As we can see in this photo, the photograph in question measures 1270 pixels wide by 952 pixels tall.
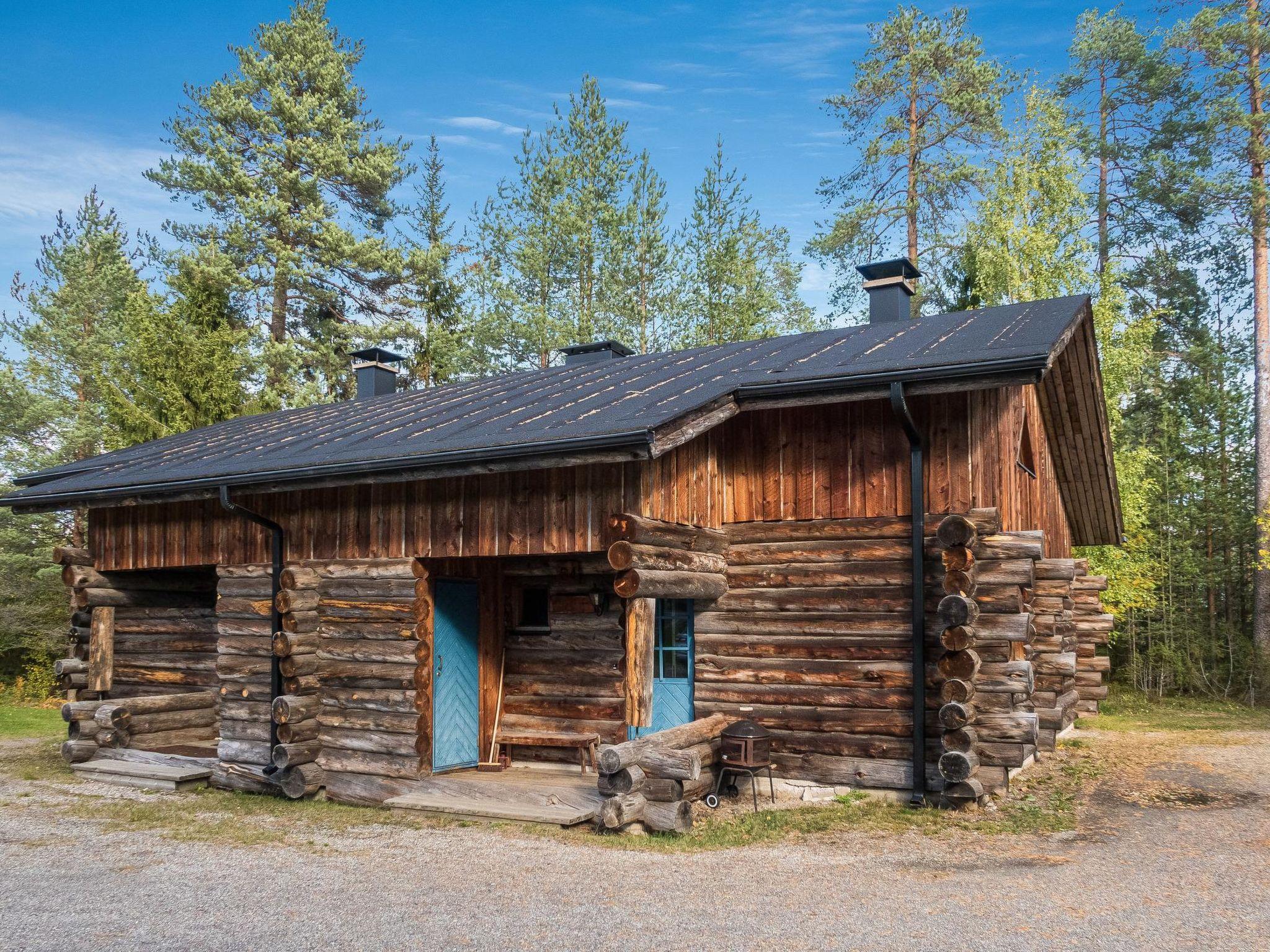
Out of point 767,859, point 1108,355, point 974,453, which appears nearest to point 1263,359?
point 1108,355

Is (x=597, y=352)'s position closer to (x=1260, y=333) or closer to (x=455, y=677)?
(x=455, y=677)

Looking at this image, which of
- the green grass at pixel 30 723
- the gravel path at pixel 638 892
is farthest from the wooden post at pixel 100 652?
the gravel path at pixel 638 892

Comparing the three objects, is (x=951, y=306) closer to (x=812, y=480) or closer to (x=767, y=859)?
(x=812, y=480)

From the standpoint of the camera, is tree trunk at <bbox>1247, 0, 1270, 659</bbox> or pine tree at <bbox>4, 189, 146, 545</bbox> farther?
pine tree at <bbox>4, 189, 146, 545</bbox>

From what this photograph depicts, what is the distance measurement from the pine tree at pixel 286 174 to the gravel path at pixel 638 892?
17.7 m

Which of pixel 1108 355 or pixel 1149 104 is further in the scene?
pixel 1149 104

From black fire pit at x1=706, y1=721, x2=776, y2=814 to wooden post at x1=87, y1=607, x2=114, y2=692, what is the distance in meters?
8.30

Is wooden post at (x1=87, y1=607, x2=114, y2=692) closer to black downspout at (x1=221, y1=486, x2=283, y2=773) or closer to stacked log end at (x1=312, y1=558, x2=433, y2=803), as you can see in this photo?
black downspout at (x1=221, y1=486, x2=283, y2=773)

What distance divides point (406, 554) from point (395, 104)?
20171mm

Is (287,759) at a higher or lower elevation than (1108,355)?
lower

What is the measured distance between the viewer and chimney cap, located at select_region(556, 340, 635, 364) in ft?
52.3

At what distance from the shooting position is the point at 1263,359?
21.5 metres

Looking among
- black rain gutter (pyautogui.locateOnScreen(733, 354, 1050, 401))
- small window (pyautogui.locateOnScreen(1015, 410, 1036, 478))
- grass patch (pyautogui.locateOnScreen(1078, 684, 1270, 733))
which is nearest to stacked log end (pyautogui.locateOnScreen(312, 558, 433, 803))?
black rain gutter (pyautogui.locateOnScreen(733, 354, 1050, 401))

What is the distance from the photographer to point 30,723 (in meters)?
17.7
